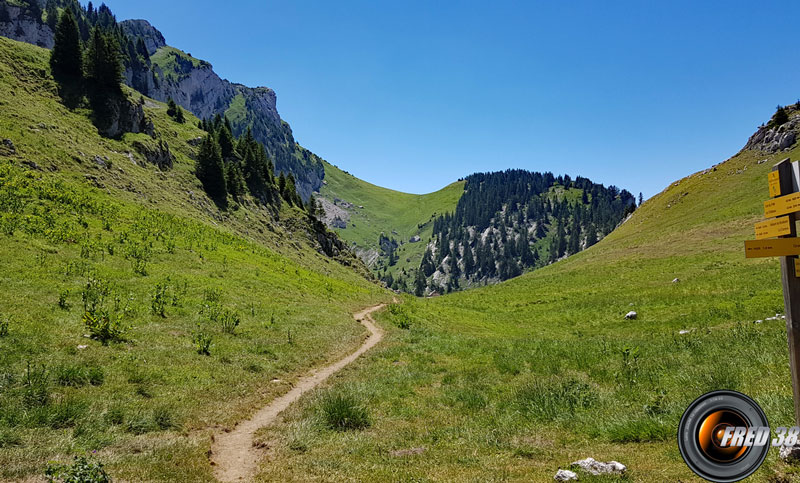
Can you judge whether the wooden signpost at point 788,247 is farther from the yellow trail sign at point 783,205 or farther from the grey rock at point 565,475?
the grey rock at point 565,475

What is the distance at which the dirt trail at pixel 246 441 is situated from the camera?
28.2ft

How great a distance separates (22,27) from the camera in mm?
156625

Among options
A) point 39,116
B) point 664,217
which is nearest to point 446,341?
point 39,116

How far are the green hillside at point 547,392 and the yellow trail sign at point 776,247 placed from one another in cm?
332

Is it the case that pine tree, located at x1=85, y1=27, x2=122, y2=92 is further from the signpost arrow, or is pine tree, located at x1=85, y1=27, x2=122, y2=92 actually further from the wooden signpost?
the signpost arrow

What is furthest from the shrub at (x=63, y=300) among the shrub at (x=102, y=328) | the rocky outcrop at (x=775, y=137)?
the rocky outcrop at (x=775, y=137)

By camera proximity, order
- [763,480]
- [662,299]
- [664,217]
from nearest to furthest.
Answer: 1. [763,480]
2. [662,299]
3. [664,217]

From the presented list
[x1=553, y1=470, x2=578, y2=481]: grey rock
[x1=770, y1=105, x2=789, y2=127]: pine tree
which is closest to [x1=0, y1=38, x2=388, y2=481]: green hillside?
[x1=553, y1=470, x2=578, y2=481]: grey rock

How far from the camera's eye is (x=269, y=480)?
7.94 m

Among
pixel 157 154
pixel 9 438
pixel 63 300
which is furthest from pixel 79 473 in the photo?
pixel 157 154

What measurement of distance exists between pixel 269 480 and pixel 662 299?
38.8 metres

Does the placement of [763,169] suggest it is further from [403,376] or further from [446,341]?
[403,376]

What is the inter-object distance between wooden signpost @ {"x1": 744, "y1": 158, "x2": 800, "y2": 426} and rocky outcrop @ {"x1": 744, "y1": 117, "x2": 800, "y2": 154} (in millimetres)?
102306

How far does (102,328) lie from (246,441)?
29.8 ft
